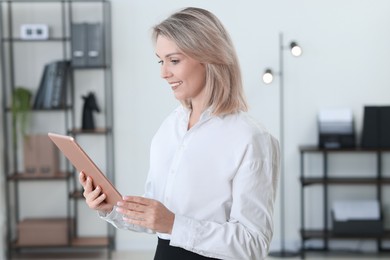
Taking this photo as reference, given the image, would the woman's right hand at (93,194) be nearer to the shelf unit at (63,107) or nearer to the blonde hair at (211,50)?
the blonde hair at (211,50)

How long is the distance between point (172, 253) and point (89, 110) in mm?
3768

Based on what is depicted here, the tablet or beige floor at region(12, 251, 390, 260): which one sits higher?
the tablet

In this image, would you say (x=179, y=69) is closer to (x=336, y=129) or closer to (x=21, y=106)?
(x=336, y=129)

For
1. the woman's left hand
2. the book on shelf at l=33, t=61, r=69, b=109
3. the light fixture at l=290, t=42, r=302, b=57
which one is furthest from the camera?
the book on shelf at l=33, t=61, r=69, b=109

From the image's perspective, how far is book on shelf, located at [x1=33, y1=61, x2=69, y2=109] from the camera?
5520mm

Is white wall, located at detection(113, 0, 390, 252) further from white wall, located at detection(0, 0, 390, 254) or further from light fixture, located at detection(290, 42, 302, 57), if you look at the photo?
light fixture, located at detection(290, 42, 302, 57)

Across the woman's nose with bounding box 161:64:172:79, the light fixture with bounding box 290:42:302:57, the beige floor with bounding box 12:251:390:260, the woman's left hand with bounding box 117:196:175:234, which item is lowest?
the beige floor with bounding box 12:251:390:260

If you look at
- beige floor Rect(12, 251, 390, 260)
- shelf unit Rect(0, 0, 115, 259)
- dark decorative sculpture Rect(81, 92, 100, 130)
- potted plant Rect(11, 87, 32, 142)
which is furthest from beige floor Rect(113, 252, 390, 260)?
potted plant Rect(11, 87, 32, 142)

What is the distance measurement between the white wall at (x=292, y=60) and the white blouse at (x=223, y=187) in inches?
146

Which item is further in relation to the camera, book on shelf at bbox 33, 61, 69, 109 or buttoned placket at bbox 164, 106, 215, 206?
book on shelf at bbox 33, 61, 69, 109

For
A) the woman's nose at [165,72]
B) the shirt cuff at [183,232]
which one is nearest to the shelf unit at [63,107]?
the woman's nose at [165,72]

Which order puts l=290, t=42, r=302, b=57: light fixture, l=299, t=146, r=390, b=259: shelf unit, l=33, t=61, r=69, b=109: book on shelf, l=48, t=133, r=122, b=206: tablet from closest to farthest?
l=48, t=133, r=122, b=206: tablet, l=290, t=42, r=302, b=57: light fixture, l=299, t=146, r=390, b=259: shelf unit, l=33, t=61, r=69, b=109: book on shelf

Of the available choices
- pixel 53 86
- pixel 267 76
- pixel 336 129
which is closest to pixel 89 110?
pixel 53 86

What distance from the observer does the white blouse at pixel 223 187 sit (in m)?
1.82
